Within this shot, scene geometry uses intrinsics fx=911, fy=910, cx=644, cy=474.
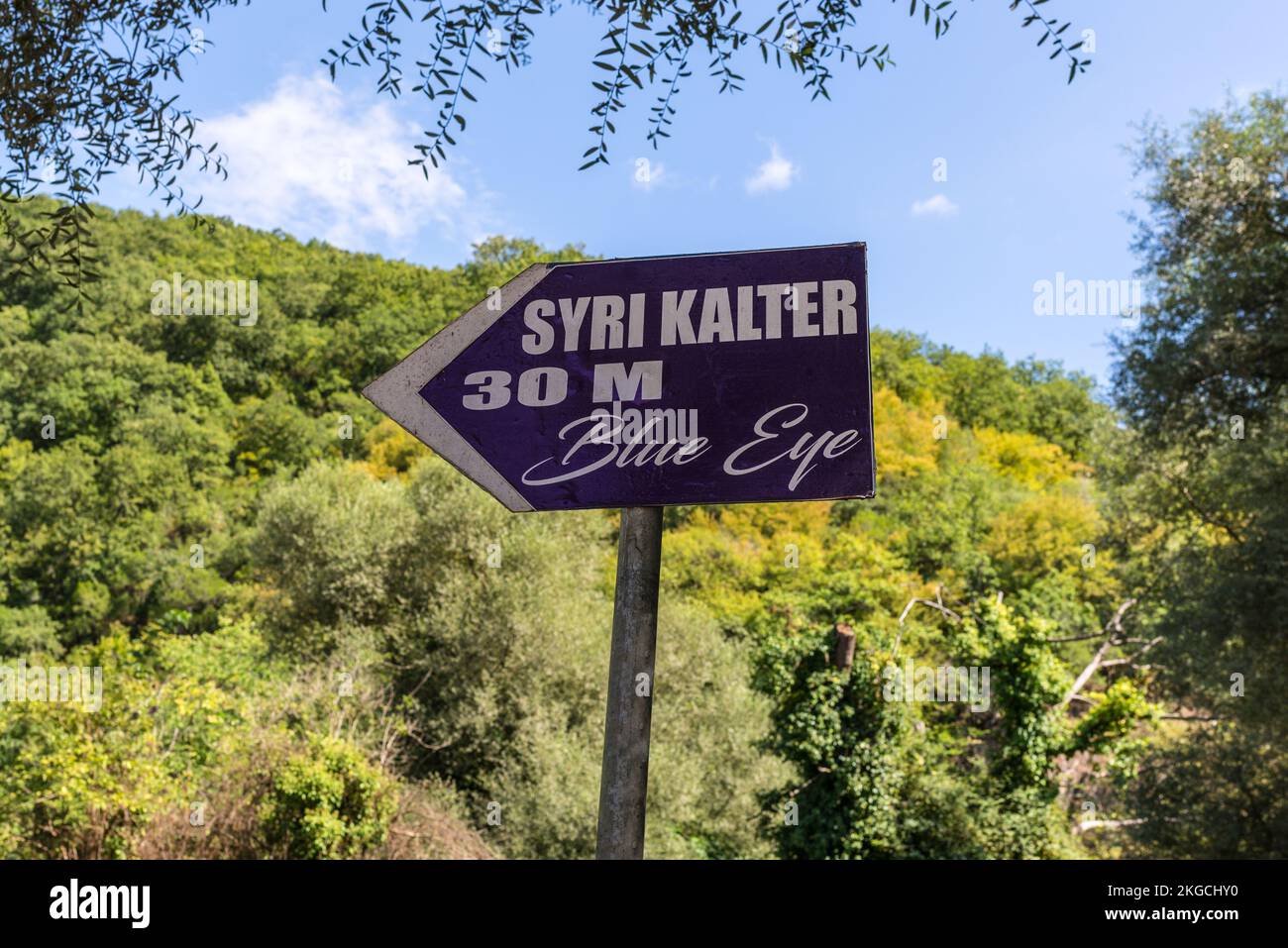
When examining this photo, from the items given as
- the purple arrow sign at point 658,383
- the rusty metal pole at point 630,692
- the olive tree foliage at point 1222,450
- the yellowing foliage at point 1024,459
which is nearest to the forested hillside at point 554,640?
the olive tree foliage at point 1222,450

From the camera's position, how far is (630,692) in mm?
1321

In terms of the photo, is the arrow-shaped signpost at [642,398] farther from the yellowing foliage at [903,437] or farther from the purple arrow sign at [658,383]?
the yellowing foliage at [903,437]

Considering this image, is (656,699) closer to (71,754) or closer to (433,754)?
(433,754)

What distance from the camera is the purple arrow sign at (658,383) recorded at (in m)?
1.37

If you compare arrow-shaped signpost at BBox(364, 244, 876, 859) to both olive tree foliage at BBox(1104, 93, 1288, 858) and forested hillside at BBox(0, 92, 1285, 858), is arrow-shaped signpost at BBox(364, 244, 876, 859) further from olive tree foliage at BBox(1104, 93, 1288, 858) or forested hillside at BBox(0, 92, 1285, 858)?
olive tree foliage at BBox(1104, 93, 1288, 858)

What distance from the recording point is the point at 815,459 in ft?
4.39

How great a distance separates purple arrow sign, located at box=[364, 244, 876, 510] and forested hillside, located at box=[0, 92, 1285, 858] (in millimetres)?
2086

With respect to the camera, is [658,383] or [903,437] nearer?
[658,383]

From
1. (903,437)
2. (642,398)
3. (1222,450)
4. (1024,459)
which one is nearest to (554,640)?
(1222,450)

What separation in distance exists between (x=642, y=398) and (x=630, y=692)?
45cm

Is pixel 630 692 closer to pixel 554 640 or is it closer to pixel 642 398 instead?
pixel 642 398

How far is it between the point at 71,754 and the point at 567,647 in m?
9.69

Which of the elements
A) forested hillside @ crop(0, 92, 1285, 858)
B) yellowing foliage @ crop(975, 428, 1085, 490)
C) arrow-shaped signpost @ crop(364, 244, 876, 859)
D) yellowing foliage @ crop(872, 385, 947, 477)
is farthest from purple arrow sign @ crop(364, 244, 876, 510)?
yellowing foliage @ crop(975, 428, 1085, 490)
